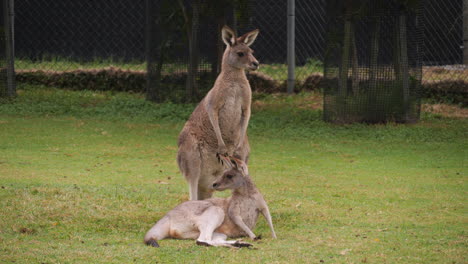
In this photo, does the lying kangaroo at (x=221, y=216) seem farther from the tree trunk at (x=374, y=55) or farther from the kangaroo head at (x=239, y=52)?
the tree trunk at (x=374, y=55)

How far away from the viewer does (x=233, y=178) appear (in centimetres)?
593

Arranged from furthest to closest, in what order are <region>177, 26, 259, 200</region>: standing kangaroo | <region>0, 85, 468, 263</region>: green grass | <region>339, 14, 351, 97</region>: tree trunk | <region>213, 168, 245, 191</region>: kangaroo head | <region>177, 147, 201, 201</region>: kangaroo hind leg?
<region>339, 14, 351, 97</region>: tree trunk < <region>177, 26, 259, 200</region>: standing kangaroo < <region>177, 147, 201, 201</region>: kangaroo hind leg < <region>213, 168, 245, 191</region>: kangaroo head < <region>0, 85, 468, 263</region>: green grass

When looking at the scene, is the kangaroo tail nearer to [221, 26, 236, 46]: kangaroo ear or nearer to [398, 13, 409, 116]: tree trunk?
[221, 26, 236, 46]: kangaroo ear

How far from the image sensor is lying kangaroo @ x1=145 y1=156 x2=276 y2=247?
5.61m

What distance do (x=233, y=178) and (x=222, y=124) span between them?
41.9 inches

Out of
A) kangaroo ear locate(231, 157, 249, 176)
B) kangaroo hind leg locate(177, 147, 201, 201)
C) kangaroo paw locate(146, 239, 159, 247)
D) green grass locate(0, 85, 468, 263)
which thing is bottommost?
green grass locate(0, 85, 468, 263)

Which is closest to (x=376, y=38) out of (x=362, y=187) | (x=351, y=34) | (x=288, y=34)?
(x=351, y=34)

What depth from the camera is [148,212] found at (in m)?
6.63

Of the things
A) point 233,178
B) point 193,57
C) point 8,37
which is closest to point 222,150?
point 233,178

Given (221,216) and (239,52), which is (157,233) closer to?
(221,216)

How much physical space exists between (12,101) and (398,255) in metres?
9.97

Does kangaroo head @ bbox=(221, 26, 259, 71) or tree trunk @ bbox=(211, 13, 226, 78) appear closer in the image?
kangaroo head @ bbox=(221, 26, 259, 71)

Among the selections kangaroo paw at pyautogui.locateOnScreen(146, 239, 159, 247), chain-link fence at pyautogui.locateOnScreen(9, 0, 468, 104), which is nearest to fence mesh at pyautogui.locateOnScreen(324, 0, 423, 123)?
chain-link fence at pyautogui.locateOnScreen(9, 0, 468, 104)

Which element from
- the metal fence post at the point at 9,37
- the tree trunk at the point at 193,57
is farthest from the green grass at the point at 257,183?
the metal fence post at the point at 9,37
